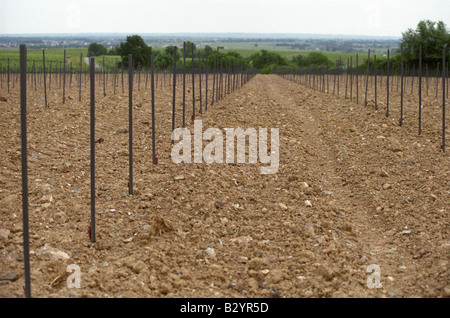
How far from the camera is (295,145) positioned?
38.4ft

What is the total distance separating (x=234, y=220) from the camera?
686 cm

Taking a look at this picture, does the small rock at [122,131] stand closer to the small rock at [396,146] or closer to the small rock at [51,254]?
the small rock at [396,146]

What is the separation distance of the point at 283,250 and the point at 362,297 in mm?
1245

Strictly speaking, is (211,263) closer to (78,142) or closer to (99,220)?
(99,220)

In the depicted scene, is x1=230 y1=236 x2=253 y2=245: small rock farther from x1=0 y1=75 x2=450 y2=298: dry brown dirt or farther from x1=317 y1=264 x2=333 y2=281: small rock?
x1=317 y1=264 x2=333 y2=281: small rock

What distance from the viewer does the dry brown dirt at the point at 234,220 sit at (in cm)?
502

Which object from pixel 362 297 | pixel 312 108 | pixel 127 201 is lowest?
pixel 362 297

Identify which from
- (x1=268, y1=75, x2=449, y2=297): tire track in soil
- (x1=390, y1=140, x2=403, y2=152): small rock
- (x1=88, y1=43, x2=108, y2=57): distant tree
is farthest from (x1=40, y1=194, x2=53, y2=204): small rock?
(x1=88, y1=43, x2=108, y2=57): distant tree

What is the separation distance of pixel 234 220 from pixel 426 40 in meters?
65.9

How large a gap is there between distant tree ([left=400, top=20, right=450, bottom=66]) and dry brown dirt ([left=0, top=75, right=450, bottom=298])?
5487 cm

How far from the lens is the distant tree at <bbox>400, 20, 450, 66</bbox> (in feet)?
205

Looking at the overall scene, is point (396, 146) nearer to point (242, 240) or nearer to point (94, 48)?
point (242, 240)
